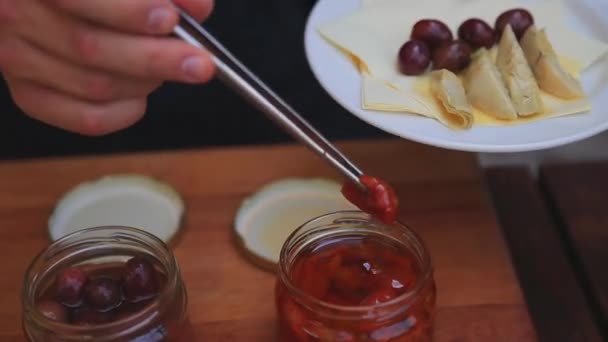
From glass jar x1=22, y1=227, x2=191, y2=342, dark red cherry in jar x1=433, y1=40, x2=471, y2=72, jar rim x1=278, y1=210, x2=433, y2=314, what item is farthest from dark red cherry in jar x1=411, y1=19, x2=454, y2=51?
glass jar x1=22, y1=227, x2=191, y2=342

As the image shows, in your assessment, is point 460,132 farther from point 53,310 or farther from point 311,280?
point 53,310

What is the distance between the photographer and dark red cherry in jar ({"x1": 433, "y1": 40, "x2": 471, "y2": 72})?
0.71m

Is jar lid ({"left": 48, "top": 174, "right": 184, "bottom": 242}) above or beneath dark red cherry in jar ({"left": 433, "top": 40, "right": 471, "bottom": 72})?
beneath

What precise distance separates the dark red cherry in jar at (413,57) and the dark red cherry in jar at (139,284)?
0.99 ft

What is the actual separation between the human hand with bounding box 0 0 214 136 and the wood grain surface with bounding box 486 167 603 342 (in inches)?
15.5

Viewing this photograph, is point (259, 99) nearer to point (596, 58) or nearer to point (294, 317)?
point (294, 317)

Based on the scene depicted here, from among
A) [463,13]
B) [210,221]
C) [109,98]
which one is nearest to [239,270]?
[210,221]

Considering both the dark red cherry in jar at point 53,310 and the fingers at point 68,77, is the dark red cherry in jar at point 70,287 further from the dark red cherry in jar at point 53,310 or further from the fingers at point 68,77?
the fingers at point 68,77

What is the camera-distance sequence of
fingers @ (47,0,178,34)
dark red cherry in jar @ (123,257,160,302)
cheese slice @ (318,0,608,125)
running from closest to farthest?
fingers @ (47,0,178,34) < dark red cherry in jar @ (123,257,160,302) < cheese slice @ (318,0,608,125)

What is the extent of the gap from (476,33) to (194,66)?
0.38 metres

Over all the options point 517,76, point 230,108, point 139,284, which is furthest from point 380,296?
point 230,108

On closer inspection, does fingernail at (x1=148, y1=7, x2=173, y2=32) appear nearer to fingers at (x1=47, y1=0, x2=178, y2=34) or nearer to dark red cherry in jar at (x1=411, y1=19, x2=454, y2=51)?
fingers at (x1=47, y1=0, x2=178, y2=34)

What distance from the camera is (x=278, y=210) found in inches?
28.7

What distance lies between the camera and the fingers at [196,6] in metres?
0.48
